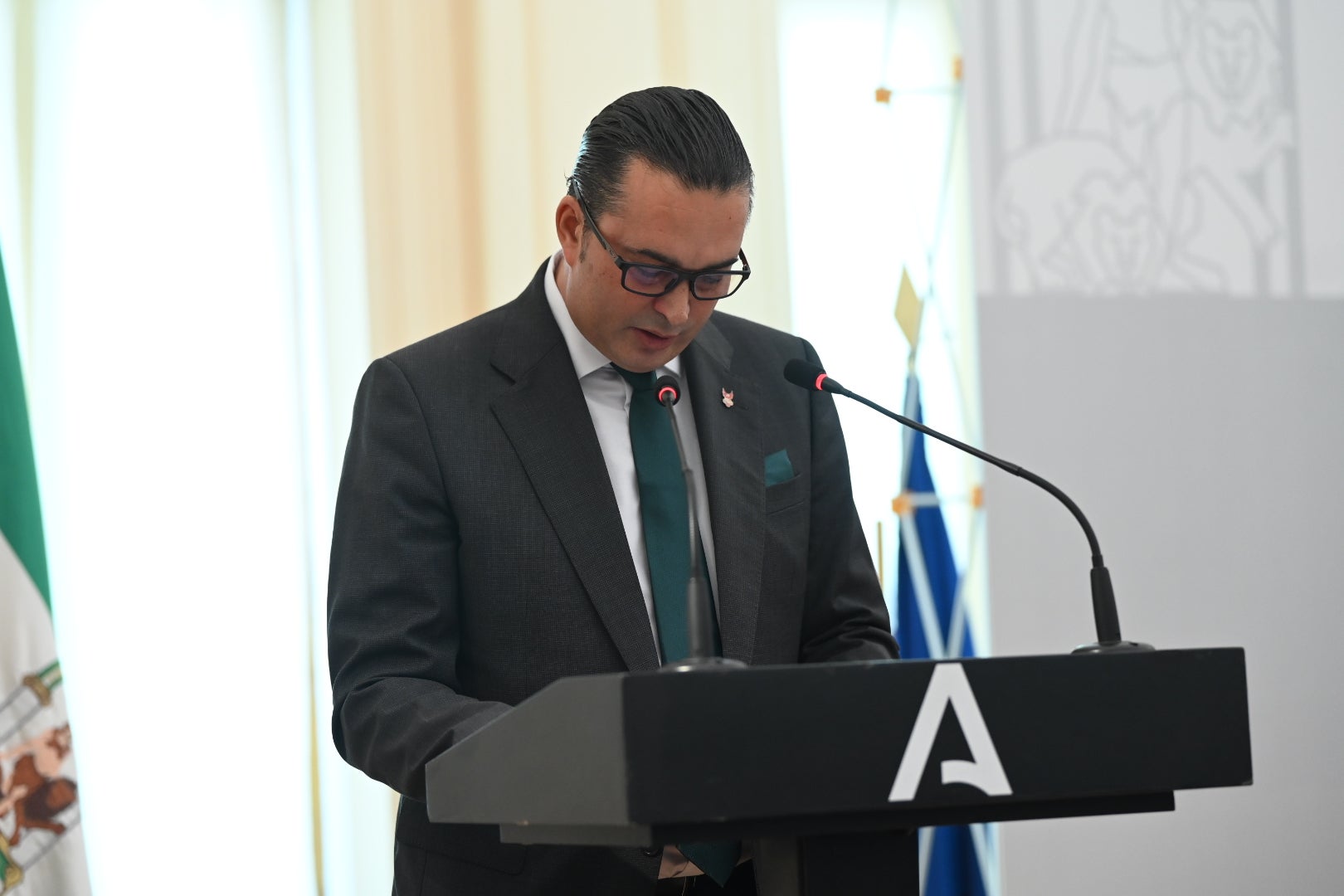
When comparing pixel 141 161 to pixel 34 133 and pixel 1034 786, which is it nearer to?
pixel 34 133

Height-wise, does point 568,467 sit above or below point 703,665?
above

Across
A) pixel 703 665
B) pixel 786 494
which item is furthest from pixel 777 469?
pixel 703 665

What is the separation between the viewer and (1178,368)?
3.37 metres

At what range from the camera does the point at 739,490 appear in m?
1.74

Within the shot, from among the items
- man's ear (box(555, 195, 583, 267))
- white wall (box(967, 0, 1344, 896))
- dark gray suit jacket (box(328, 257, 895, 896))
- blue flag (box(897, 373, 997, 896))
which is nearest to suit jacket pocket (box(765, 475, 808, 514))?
dark gray suit jacket (box(328, 257, 895, 896))

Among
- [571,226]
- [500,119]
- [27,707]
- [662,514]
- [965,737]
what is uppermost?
[500,119]

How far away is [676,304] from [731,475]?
0.24 m

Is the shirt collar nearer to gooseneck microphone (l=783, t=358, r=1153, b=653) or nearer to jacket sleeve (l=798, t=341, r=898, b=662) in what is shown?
jacket sleeve (l=798, t=341, r=898, b=662)

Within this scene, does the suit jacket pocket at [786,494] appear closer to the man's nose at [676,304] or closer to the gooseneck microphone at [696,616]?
the man's nose at [676,304]

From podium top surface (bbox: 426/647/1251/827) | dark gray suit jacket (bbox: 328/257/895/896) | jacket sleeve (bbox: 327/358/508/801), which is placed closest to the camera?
podium top surface (bbox: 426/647/1251/827)

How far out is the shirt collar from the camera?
69.9 inches

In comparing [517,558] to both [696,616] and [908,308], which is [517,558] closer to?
[696,616]

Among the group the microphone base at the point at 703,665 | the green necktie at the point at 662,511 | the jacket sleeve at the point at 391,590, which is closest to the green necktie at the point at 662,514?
the green necktie at the point at 662,511

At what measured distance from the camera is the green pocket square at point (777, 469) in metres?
1.79
